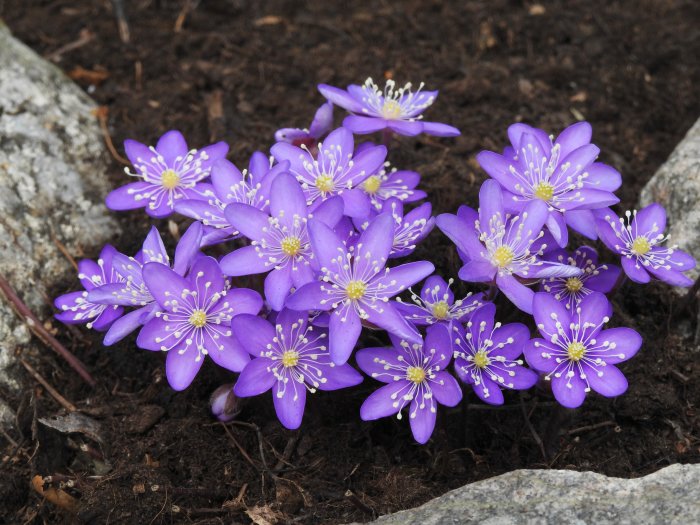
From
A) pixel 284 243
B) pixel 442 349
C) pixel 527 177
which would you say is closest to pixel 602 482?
pixel 442 349

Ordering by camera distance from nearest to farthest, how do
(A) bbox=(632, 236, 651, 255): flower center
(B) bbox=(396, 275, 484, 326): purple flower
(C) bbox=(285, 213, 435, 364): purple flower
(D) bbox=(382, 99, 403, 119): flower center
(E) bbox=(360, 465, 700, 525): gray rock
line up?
(E) bbox=(360, 465, 700, 525): gray rock
(C) bbox=(285, 213, 435, 364): purple flower
(B) bbox=(396, 275, 484, 326): purple flower
(A) bbox=(632, 236, 651, 255): flower center
(D) bbox=(382, 99, 403, 119): flower center

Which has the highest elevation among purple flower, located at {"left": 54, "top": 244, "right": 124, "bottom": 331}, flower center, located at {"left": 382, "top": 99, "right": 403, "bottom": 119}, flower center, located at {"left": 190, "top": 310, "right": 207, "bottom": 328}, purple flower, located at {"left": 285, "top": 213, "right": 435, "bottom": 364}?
flower center, located at {"left": 382, "top": 99, "right": 403, "bottom": 119}

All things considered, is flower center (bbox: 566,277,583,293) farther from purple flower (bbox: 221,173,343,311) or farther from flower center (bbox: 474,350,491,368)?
purple flower (bbox: 221,173,343,311)

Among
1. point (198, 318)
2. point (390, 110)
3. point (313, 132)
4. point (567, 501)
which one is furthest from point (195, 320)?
point (567, 501)

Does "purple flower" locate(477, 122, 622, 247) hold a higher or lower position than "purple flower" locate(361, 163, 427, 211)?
higher

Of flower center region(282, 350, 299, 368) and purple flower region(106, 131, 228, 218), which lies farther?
purple flower region(106, 131, 228, 218)

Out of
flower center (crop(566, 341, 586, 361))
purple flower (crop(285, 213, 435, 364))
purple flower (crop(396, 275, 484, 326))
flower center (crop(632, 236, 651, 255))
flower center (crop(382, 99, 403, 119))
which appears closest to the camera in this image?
purple flower (crop(285, 213, 435, 364))

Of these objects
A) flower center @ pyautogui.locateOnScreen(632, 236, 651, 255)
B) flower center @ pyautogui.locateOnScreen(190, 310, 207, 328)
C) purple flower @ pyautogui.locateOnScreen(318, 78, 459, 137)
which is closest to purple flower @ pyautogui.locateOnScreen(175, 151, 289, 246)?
flower center @ pyautogui.locateOnScreen(190, 310, 207, 328)

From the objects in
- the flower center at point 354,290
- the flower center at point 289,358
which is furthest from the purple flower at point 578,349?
the flower center at point 289,358
